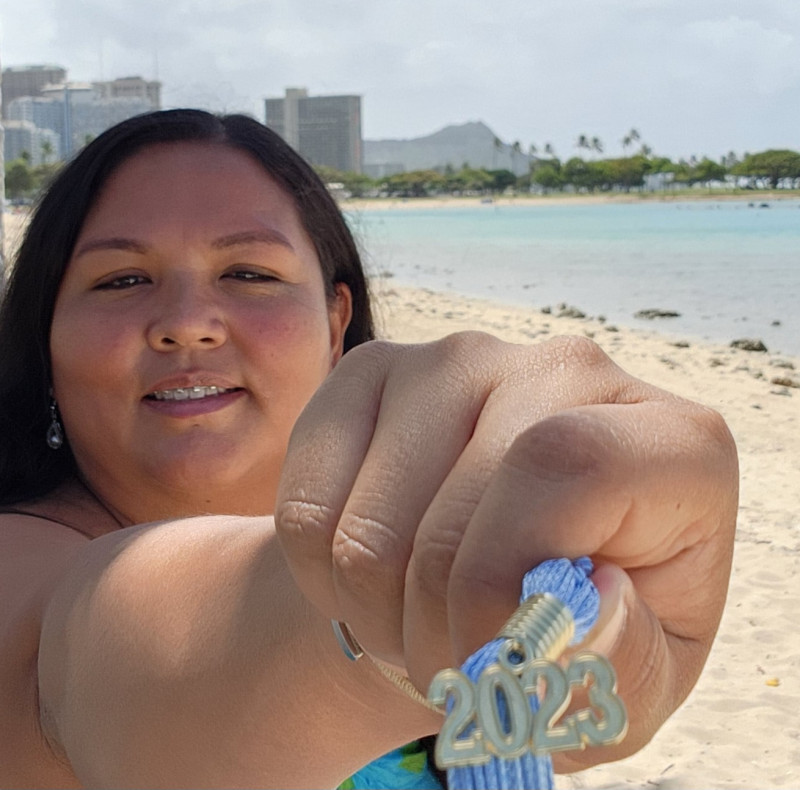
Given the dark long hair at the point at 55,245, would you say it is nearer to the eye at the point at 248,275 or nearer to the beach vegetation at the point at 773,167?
the eye at the point at 248,275

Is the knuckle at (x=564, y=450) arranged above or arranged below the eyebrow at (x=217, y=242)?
below

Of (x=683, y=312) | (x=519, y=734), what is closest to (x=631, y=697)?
(x=519, y=734)

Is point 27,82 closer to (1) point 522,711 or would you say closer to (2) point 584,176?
(1) point 522,711

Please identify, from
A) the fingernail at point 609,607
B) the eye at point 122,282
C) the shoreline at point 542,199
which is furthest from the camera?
the shoreline at point 542,199

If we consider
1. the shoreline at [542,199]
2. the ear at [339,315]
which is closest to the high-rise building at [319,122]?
the ear at [339,315]

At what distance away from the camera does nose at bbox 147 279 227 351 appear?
65.6 inches

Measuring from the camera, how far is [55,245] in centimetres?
187

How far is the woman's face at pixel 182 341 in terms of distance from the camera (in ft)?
5.57

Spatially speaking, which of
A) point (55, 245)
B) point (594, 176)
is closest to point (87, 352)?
point (55, 245)

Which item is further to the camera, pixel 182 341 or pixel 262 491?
pixel 262 491

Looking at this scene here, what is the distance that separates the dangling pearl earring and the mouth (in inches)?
11.8

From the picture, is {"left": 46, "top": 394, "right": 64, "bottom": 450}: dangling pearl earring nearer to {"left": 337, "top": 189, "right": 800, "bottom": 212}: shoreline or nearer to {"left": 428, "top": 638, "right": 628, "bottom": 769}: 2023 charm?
{"left": 428, "top": 638, "right": 628, "bottom": 769}: 2023 charm

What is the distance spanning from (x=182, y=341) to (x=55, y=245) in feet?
1.27

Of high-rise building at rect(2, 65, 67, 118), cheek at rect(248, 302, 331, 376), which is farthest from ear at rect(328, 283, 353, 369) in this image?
high-rise building at rect(2, 65, 67, 118)
